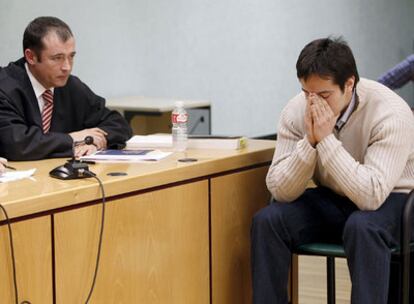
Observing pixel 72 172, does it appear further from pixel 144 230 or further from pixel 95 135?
pixel 95 135

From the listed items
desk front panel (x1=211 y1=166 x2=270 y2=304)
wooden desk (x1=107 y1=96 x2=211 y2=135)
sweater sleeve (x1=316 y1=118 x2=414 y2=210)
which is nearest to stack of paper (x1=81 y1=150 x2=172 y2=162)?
desk front panel (x1=211 y1=166 x2=270 y2=304)

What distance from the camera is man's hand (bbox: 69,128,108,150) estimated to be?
2.87 m

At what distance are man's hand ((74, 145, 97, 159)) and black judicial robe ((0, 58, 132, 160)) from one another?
31 mm

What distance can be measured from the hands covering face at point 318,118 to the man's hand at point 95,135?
0.83m

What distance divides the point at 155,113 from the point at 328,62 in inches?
118

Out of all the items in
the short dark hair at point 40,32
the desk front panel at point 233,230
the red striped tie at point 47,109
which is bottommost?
the desk front panel at point 233,230

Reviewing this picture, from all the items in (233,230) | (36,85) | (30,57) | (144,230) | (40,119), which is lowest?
(233,230)

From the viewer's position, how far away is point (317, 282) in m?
3.94

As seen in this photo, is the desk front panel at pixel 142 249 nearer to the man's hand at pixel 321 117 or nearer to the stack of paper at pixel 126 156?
the stack of paper at pixel 126 156

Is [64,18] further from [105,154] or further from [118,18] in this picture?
[105,154]

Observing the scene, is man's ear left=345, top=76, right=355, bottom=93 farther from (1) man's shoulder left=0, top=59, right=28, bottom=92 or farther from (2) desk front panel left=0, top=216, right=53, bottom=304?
(1) man's shoulder left=0, top=59, right=28, bottom=92

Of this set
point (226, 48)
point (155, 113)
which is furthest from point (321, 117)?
point (226, 48)

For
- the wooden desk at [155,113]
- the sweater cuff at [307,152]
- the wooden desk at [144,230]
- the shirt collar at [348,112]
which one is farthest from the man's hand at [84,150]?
the wooden desk at [155,113]

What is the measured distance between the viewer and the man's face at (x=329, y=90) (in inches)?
97.0
